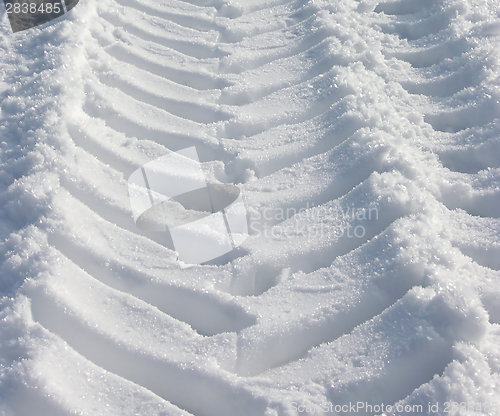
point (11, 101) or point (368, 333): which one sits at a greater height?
point (11, 101)

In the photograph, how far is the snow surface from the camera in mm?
1183

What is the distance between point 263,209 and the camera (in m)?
1.63

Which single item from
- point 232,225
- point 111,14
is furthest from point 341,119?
point 111,14

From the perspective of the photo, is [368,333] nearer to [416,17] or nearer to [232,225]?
[232,225]

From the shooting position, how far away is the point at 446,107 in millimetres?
1921

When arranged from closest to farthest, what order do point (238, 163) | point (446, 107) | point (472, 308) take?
point (472, 308) → point (238, 163) → point (446, 107)

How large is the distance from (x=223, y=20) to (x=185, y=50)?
0.32m

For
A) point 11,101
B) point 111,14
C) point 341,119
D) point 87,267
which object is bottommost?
point 87,267

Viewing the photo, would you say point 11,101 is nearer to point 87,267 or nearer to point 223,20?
point 87,267

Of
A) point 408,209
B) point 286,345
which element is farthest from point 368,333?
point 408,209

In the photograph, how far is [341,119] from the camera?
1811mm

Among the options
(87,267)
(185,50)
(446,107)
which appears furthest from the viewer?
(185,50)

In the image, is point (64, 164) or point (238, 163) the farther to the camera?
point (238, 163)

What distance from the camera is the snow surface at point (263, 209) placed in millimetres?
1183
